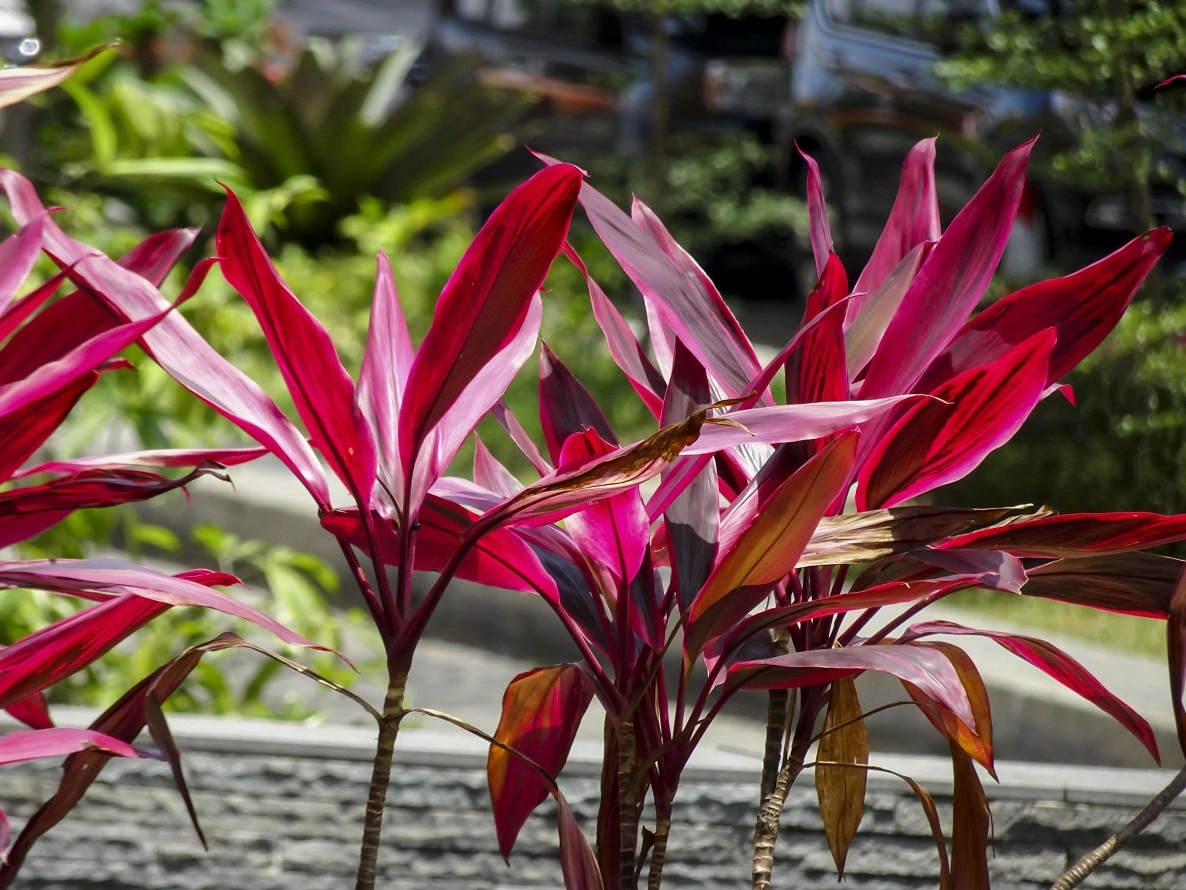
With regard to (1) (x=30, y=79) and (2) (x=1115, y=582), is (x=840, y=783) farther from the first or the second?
(1) (x=30, y=79)

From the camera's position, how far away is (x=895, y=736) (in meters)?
3.07

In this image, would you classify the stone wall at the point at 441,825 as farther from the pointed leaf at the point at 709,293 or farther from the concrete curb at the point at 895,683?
the pointed leaf at the point at 709,293

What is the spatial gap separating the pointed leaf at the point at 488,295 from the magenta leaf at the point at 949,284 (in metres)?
0.26

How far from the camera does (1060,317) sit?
1.02 metres

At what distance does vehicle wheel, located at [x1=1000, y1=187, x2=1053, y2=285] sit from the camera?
544 centimetres

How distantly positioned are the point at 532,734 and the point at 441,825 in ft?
2.42

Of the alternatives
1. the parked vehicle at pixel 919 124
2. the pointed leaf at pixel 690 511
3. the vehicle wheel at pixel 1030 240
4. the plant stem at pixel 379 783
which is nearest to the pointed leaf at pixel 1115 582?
the pointed leaf at pixel 690 511

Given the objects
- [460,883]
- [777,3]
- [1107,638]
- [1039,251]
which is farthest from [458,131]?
[460,883]

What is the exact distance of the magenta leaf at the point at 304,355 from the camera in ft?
3.06

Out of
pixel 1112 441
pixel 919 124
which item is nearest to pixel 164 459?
pixel 1112 441

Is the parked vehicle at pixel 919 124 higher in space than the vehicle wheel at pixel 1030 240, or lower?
higher

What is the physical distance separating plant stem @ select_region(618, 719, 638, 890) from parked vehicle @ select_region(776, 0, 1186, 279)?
359cm

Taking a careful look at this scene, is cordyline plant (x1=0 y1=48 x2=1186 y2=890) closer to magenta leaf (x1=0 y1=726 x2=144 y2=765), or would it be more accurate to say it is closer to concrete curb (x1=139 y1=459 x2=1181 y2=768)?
magenta leaf (x1=0 y1=726 x2=144 y2=765)

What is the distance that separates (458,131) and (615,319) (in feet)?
20.7
